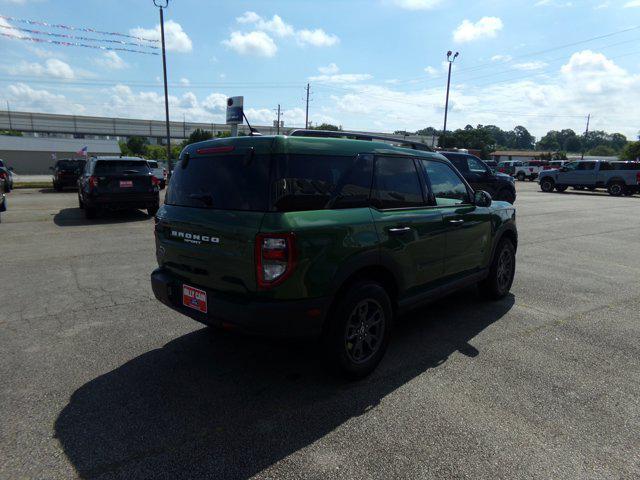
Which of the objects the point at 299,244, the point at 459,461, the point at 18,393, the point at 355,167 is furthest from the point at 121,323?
the point at 459,461

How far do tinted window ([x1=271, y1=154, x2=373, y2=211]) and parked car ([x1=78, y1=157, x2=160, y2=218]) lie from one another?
9554 mm

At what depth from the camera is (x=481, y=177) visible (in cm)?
1591

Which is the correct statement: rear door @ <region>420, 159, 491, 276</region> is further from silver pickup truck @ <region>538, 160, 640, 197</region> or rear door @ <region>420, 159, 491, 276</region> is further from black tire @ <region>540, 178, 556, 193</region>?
black tire @ <region>540, 178, 556, 193</region>

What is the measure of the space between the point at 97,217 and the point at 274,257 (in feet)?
36.4

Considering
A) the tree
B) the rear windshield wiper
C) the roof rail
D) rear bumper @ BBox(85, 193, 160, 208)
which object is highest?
the tree

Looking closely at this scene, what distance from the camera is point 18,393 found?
316cm

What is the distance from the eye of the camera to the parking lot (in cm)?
251

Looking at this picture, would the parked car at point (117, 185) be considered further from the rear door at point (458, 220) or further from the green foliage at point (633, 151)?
the green foliage at point (633, 151)

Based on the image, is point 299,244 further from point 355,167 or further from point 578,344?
point 578,344

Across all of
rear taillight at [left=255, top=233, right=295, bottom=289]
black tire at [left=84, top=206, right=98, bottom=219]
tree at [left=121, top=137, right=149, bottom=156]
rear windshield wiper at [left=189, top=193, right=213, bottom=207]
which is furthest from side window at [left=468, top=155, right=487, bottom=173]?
tree at [left=121, top=137, right=149, bottom=156]

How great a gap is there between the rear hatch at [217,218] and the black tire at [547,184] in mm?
28537

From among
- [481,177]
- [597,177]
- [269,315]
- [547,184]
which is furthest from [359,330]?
[547,184]

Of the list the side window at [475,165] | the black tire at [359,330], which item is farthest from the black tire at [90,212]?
the side window at [475,165]

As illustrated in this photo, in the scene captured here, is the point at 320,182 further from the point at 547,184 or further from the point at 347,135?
the point at 547,184
